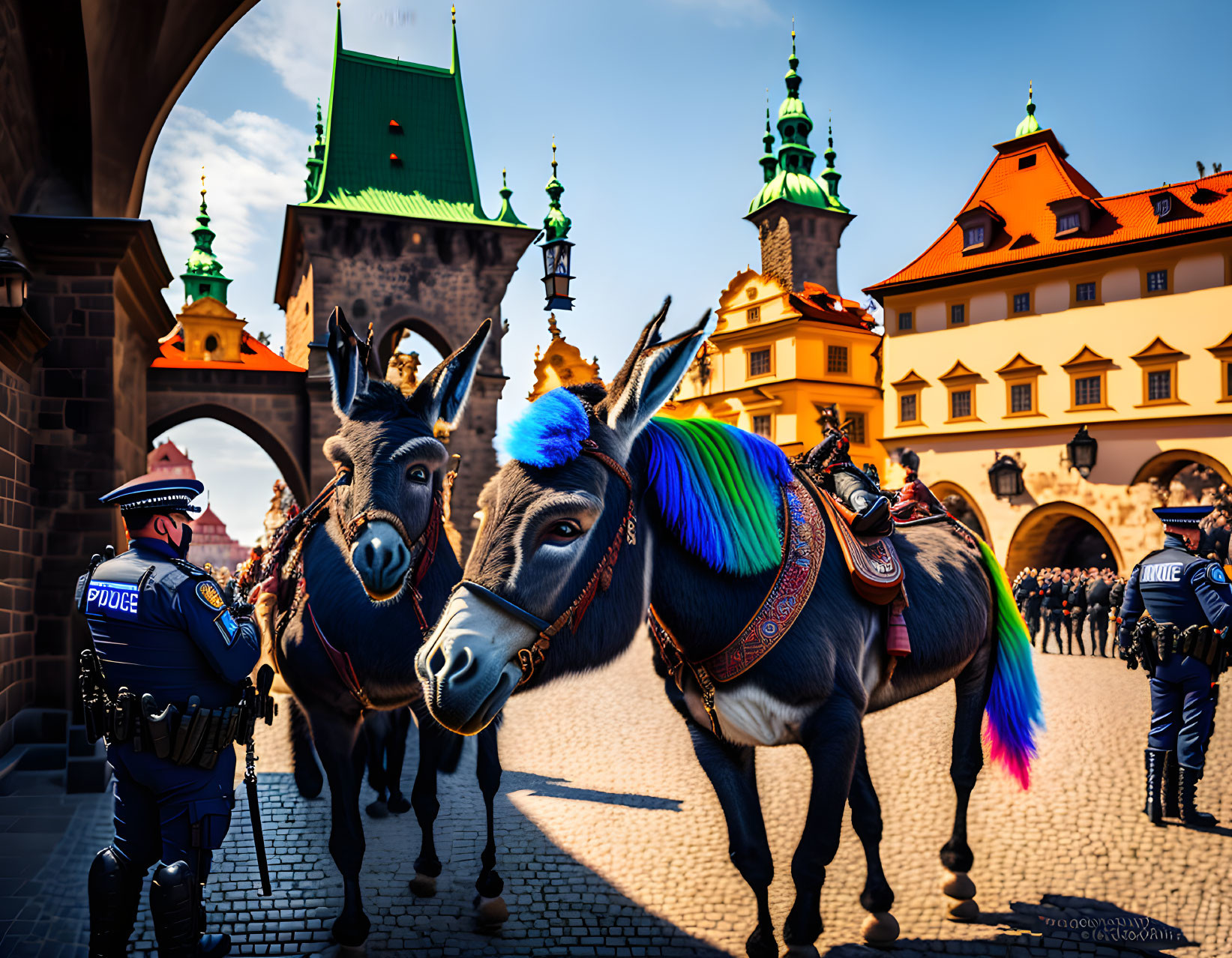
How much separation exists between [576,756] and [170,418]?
19089 millimetres

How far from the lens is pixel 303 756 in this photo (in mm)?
5457

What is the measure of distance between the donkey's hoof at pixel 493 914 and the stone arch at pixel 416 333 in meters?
22.0

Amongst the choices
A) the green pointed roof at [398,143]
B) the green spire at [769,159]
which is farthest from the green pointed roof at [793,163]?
the green pointed roof at [398,143]

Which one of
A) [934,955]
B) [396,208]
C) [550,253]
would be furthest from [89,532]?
[396,208]

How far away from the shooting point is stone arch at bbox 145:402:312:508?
2269cm

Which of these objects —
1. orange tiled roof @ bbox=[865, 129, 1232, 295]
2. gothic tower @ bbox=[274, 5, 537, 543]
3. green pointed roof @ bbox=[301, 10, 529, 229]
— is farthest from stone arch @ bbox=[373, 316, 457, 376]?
orange tiled roof @ bbox=[865, 129, 1232, 295]

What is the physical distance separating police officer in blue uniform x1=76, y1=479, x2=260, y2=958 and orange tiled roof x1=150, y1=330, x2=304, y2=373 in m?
15.6

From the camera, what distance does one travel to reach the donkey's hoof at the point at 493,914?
4090 mm

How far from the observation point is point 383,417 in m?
3.99

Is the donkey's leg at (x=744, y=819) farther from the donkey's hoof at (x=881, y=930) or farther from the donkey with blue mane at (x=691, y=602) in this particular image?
the donkey's hoof at (x=881, y=930)

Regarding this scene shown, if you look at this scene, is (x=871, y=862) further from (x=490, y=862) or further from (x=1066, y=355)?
(x=1066, y=355)

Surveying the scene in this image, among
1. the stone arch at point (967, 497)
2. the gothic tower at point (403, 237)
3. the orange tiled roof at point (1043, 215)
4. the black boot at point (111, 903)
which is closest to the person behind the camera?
the black boot at point (111, 903)

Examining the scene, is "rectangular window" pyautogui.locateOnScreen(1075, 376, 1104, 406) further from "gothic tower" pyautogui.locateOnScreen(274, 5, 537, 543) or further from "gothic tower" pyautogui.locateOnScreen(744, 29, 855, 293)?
"gothic tower" pyautogui.locateOnScreen(274, 5, 537, 543)

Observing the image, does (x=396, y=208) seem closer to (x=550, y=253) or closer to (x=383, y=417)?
(x=550, y=253)
